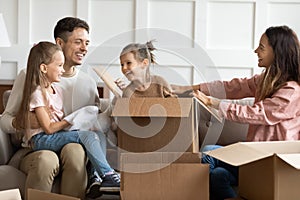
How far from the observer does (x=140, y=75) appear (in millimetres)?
2041

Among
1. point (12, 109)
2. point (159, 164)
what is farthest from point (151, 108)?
point (12, 109)

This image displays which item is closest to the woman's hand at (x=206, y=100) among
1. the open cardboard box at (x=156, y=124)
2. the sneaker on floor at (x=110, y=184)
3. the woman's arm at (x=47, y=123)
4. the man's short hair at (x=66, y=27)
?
the open cardboard box at (x=156, y=124)

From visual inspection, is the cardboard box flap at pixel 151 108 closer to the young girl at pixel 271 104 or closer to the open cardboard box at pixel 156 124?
the open cardboard box at pixel 156 124

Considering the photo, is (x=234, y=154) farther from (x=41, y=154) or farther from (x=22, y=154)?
(x=22, y=154)

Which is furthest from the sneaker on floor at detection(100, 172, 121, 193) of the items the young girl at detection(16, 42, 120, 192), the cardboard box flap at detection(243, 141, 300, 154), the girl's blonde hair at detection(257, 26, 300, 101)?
the girl's blonde hair at detection(257, 26, 300, 101)

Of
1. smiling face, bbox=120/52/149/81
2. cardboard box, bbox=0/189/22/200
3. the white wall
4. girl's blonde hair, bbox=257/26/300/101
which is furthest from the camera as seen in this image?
the white wall

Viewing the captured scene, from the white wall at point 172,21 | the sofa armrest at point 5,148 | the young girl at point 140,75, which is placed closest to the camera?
the young girl at point 140,75

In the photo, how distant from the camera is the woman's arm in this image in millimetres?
2293

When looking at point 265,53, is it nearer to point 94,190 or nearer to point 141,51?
point 141,51

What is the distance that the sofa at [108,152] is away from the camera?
2244 millimetres

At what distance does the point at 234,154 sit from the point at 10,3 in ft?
9.43

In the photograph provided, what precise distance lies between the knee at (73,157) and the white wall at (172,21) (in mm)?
2024

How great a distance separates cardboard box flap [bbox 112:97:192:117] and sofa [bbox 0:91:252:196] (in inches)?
17.6

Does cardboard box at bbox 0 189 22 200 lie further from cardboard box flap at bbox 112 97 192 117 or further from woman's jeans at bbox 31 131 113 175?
woman's jeans at bbox 31 131 113 175
